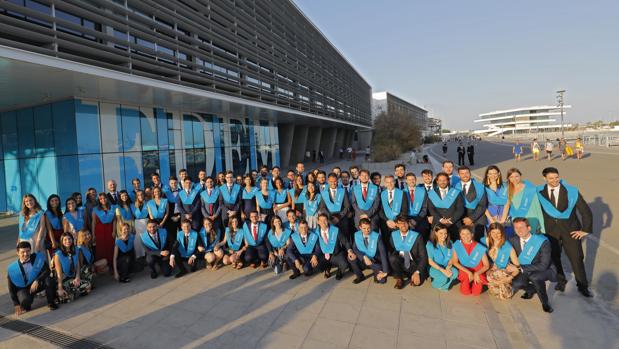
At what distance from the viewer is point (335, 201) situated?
20.9 ft

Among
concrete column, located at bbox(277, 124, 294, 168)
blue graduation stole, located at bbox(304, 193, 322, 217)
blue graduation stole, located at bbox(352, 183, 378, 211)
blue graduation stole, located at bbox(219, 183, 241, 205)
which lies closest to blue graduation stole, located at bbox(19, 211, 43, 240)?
blue graduation stole, located at bbox(219, 183, 241, 205)

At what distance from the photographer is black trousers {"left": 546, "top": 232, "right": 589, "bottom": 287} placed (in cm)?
455

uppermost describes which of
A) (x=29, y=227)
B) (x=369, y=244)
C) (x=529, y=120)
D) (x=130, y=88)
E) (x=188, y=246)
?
(x=529, y=120)

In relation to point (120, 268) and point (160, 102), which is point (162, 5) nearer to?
point (160, 102)

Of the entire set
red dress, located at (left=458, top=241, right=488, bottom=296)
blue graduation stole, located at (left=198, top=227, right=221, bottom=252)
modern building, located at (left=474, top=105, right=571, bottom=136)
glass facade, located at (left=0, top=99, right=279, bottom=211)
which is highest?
modern building, located at (left=474, top=105, right=571, bottom=136)

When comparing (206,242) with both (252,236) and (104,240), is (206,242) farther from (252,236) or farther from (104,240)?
(104,240)

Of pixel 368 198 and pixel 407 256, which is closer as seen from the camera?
pixel 407 256

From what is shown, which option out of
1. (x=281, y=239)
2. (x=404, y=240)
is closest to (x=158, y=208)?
(x=281, y=239)

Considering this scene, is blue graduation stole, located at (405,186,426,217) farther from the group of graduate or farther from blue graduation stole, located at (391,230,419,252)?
blue graduation stole, located at (391,230,419,252)

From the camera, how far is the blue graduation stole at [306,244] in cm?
575

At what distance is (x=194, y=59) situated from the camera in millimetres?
13164

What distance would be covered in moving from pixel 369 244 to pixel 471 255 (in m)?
1.48

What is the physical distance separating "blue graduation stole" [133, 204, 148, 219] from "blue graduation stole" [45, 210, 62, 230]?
1200 mm

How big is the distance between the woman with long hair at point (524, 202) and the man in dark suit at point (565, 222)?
159 mm
